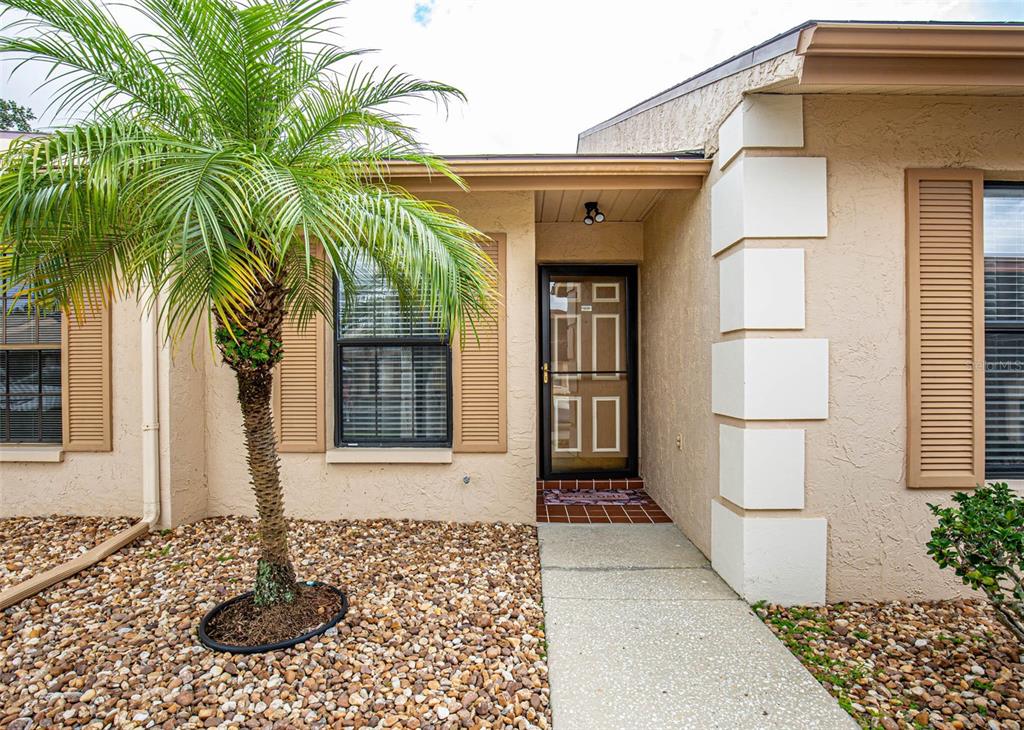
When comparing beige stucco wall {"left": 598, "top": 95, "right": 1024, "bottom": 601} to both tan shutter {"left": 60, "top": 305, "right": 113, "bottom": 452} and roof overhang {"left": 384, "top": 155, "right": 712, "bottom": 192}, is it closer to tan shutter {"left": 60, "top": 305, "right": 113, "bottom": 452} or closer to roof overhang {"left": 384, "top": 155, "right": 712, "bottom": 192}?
roof overhang {"left": 384, "top": 155, "right": 712, "bottom": 192}

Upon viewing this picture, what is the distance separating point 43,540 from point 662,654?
4.41m

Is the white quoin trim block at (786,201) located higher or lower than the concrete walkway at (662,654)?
higher

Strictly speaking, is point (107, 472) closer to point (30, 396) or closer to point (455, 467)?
point (30, 396)

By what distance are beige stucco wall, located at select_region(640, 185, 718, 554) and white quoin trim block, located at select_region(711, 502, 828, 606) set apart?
Answer: 1.45 ft

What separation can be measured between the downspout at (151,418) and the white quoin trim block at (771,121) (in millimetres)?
4244

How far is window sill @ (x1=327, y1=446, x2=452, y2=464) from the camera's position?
12.9 feet

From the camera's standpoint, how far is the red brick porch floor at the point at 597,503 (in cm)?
405

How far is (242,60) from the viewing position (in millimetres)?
2145

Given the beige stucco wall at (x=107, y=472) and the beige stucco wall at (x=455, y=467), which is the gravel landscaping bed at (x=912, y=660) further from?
the beige stucco wall at (x=107, y=472)

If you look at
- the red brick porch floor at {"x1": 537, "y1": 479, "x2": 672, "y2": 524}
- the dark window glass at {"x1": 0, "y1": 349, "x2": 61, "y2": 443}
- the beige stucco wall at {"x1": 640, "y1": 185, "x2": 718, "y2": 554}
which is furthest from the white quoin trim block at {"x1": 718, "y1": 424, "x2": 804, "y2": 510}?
the dark window glass at {"x1": 0, "y1": 349, "x2": 61, "y2": 443}

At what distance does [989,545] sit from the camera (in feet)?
6.79

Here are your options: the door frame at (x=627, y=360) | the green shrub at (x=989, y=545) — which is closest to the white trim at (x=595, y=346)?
the door frame at (x=627, y=360)

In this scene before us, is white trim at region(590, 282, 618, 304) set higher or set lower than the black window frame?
higher

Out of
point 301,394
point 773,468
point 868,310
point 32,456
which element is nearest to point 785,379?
point 773,468
